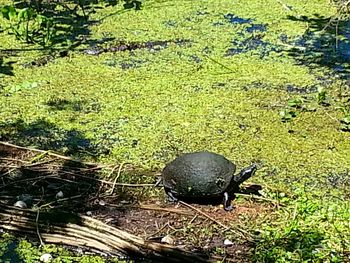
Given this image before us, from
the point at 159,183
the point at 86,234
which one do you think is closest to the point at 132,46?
the point at 159,183

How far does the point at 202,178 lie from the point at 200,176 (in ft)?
0.04

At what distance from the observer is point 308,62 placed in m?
4.34

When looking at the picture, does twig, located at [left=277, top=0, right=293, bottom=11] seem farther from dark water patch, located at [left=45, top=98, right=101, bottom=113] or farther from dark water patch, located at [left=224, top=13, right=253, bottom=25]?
dark water patch, located at [left=45, top=98, right=101, bottom=113]

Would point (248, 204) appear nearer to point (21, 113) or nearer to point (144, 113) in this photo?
point (144, 113)

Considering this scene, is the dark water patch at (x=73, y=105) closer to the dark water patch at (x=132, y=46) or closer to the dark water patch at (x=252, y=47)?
the dark water patch at (x=132, y=46)

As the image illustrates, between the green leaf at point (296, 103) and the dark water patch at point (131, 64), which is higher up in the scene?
the dark water patch at point (131, 64)

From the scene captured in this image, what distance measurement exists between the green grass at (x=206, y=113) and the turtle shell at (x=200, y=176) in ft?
0.83

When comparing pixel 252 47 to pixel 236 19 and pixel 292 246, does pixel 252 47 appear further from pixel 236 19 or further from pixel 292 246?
pixel 292 246

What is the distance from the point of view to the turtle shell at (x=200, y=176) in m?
2.71

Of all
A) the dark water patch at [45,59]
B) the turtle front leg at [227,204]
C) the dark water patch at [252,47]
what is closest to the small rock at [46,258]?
the turtle front leg at [227,204]

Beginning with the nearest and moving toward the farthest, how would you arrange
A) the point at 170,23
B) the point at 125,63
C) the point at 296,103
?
the point at 296,103, the point at 125,63, the point at 170,23

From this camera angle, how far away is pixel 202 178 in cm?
271

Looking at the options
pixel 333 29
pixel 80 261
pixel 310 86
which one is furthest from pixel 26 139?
pixel 333 29

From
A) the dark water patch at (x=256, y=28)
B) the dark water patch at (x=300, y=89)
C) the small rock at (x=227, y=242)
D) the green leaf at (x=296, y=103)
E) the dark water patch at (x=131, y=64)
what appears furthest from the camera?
the dark water patch at (x=256, y=28)
